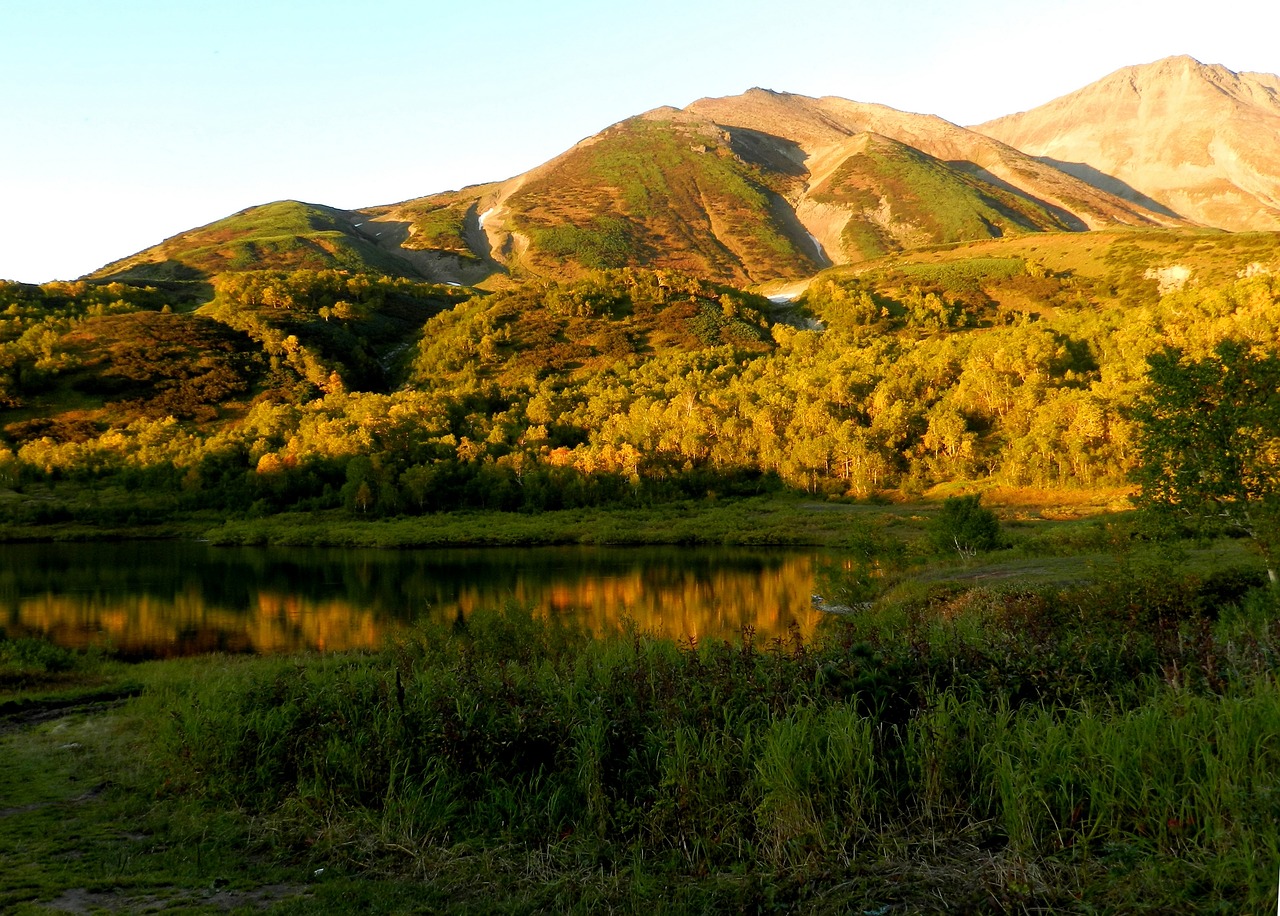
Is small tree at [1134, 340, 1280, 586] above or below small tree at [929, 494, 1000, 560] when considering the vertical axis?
above

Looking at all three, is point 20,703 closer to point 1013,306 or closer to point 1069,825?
point 1069,825

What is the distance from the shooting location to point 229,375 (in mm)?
114812

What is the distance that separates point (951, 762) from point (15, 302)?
525ft

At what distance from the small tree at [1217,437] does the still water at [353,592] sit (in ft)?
35.2

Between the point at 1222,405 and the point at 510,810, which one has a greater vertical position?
the point at 1222,405

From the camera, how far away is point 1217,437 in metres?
16.3

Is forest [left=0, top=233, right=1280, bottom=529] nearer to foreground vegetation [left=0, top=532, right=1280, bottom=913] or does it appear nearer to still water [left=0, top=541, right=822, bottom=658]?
still water [left=0, top=541, right=822, bottom=658]

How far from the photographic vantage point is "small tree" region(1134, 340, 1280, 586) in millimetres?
16078

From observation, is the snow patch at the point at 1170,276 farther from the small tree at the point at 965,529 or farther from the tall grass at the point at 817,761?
the tall grass at the point at 817,761

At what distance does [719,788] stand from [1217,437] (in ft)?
48.4

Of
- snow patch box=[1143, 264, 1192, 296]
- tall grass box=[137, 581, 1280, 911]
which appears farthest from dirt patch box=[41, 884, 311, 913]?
snow patch box=[1143, 264, 1192, 296]

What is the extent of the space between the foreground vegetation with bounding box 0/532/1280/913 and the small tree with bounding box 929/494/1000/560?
27087 mm

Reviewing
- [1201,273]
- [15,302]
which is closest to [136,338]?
[15,302]

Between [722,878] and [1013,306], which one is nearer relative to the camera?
[722,878]
